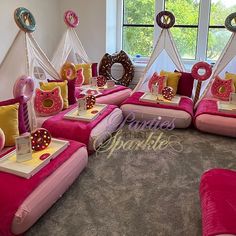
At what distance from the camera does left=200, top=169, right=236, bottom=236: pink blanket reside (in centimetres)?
159

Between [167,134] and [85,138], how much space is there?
112cm

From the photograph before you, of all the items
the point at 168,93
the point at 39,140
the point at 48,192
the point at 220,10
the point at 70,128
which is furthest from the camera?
the point at 220,10

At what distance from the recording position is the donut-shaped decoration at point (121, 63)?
16.3 ft

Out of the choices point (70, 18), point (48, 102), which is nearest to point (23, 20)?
point (48, 102)

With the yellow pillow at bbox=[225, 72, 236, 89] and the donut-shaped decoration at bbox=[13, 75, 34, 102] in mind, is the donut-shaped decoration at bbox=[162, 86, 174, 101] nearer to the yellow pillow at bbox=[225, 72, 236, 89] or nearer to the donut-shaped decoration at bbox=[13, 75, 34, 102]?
the yellow pillow at bbox=[225, 72, 236, 89]

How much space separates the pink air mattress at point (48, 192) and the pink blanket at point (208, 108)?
1698 millimetres

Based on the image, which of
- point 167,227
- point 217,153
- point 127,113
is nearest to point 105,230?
point 167,227

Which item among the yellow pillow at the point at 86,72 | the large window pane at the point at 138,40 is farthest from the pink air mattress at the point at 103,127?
the large window pane at the point at 138,40

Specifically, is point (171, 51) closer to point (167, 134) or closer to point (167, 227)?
point (167, 134)

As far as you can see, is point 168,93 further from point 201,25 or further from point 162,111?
point 201,25

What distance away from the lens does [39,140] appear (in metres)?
2.38

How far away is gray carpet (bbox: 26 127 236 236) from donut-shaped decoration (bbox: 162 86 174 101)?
2.44ft

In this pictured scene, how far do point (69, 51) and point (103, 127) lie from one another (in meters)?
2.04

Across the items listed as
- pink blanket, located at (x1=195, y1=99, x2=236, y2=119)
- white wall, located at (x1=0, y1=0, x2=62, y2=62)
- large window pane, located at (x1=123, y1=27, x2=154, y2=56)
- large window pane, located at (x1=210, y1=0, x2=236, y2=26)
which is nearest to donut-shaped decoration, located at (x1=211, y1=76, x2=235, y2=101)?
pink blanket, located at (x1=195, y1=99, x2=236, y2=119)
